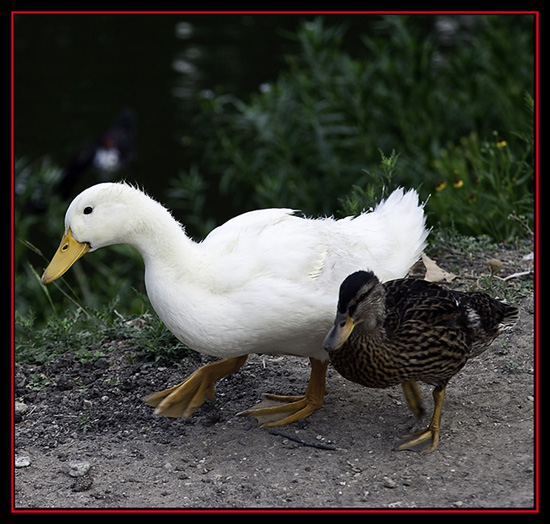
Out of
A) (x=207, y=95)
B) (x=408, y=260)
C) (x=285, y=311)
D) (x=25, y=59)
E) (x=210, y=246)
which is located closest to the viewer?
(x=285, y=311)

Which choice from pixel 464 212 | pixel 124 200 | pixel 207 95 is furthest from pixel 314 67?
pixel 124 200

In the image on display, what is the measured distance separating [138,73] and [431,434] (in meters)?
8.29

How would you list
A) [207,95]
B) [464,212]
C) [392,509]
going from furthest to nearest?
[207,95] < [464,212] < [392,509]

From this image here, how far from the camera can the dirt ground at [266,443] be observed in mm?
3410

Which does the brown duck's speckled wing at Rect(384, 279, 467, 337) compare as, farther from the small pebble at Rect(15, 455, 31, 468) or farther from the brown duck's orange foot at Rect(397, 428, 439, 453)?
the small pebble at Rect(15, 455, 31, 468)

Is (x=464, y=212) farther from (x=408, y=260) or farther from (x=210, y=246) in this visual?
(x=210, y=246)

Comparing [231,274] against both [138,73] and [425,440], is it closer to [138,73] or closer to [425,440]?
[425,440]

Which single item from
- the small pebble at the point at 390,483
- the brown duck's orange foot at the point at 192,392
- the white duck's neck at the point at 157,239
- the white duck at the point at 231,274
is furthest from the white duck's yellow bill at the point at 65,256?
the small pebble at the point at 390,483

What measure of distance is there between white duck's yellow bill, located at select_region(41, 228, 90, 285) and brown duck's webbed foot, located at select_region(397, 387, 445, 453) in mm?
1661

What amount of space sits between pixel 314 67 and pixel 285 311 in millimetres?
4205

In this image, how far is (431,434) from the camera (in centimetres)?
369

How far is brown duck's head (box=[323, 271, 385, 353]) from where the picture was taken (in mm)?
3420

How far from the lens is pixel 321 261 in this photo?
12.6 ft

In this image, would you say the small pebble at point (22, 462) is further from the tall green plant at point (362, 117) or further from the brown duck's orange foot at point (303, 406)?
the tall green plant at point (362, 117)
